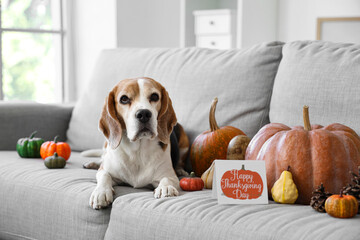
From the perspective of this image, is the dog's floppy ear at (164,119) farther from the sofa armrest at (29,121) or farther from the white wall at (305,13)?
the white wall at (305,13)

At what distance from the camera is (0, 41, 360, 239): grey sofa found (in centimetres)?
161

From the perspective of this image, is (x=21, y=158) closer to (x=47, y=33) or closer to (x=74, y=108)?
(x=74, y=108)

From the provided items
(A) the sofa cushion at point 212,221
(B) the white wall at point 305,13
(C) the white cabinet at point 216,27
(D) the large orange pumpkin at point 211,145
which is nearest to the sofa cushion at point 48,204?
(A) the sofa cushion at point 212,221

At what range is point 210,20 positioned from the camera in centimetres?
497

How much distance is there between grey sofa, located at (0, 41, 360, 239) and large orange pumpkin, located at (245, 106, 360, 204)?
0.45 ft

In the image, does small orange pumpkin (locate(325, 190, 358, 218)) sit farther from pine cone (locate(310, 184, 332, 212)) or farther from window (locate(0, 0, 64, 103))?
window (locate(0, 0, 64, 103))

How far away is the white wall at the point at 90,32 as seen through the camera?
4.66 metres

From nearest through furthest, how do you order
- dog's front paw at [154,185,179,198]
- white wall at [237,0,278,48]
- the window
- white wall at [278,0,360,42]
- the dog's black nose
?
dog's front paw at [154,185,179,198], the dog's black nose, the window, white wall at [237,0,278,48], white wall at [278,0,360,42]

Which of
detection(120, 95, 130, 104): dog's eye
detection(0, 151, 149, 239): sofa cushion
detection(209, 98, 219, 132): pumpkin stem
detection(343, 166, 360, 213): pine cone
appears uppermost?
detection(120, 95, 130, 104): dog's eye

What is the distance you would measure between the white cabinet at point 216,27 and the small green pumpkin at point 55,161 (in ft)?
9.35

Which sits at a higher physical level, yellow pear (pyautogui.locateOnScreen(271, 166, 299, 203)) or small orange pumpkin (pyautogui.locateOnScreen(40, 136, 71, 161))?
yellow pear (pyautogui.locateOnScreen(271, 166, 299, 203))

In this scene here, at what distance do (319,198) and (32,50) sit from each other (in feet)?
12.1

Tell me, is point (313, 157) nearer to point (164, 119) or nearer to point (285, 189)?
point (285, 189)

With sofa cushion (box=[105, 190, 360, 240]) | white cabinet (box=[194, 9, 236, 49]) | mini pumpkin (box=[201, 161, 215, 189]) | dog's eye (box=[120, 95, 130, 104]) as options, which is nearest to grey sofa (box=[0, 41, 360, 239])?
sofa cushion (box=[105, 190, 360, 240])
